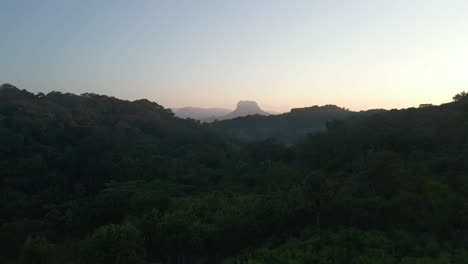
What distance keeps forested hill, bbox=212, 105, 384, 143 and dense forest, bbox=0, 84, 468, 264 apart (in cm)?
3608

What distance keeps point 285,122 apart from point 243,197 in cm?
5833

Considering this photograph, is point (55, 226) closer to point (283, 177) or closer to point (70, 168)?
point (70, 168)

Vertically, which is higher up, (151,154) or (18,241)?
(151,154)

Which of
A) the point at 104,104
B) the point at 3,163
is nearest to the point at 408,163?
the point at 3,163

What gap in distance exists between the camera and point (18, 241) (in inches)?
→ 633

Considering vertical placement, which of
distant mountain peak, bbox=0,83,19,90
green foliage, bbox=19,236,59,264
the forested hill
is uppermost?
distant mountain peak, bbox=0,83,19,90

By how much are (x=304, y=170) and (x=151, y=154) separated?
1191 centimetres

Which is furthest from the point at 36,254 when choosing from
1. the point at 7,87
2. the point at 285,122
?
the point at 285,122

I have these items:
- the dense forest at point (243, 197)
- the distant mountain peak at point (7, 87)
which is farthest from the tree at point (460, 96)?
the distant mountain peak at point (7, 87)

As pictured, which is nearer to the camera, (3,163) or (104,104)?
(3,163)

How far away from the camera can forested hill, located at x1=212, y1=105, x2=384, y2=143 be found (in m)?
70.9

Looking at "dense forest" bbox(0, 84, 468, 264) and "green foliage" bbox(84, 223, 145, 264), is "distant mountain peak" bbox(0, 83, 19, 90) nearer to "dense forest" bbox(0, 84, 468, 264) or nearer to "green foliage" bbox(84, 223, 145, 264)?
"dense forest" bbox(0, 84, 468, 264)

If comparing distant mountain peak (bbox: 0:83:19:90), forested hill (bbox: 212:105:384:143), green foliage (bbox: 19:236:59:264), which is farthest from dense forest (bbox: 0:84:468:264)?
forested hill (bbox: 212:105:384:143)

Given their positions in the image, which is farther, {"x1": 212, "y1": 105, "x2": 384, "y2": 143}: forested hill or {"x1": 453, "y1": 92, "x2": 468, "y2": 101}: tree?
{"x1": 212, "y1": 105, "x2": 384, "y2": 143}: forested hill
